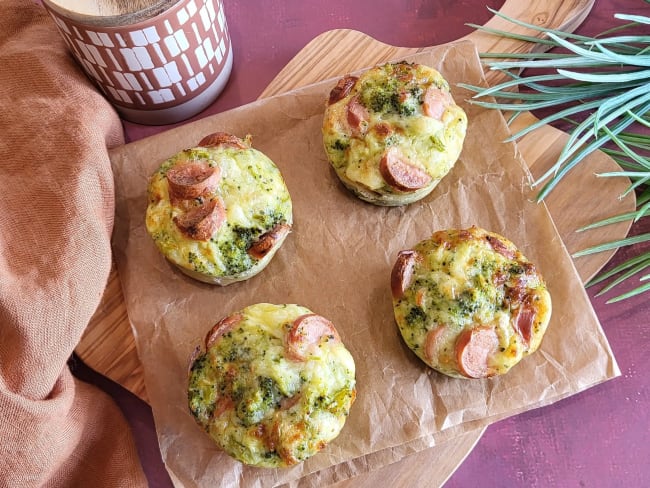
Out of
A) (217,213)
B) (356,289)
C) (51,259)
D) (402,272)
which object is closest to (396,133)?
(402,272)

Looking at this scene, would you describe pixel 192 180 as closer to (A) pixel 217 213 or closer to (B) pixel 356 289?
(A) pixel 217 213

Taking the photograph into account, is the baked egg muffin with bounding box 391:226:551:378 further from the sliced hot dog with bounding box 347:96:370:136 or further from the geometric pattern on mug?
the geometric pattern on mug

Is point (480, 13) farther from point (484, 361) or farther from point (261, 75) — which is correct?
point (484, 361)

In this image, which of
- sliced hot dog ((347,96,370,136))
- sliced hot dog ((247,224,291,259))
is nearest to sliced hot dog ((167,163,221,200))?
sliced hot dog ((247,224,291,259))

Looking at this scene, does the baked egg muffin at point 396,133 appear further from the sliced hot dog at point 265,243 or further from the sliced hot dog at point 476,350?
the sliced hot dog at point 476,350

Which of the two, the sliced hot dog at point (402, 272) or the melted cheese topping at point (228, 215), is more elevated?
the melted cheese topping at point (228, 215)

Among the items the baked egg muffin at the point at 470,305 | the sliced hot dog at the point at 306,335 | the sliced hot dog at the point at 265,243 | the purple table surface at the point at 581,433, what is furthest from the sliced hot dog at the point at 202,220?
the purple table surface at the point at 581,433
